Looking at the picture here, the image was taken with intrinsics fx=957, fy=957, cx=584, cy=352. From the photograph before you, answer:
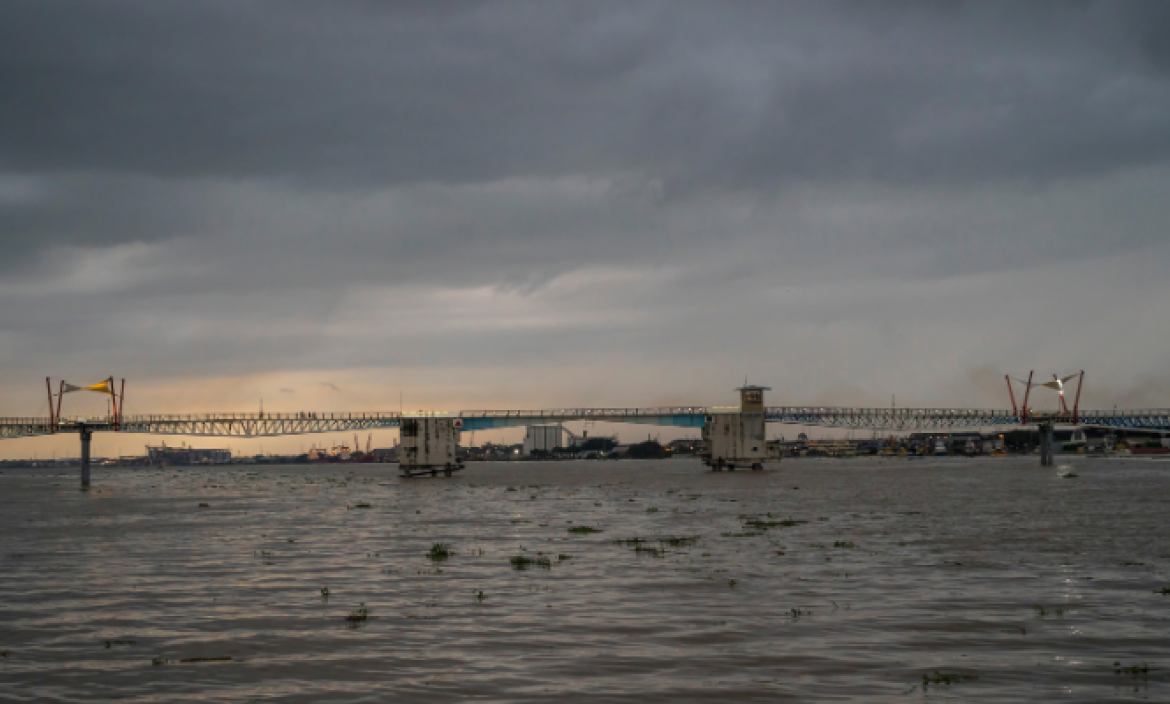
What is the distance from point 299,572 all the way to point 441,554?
16.9ft

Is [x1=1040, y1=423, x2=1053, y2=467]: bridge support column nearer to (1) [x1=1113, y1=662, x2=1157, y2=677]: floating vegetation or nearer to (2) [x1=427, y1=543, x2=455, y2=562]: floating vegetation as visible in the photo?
(2) [x1=427, y1=543, x2=455, y2=562]: floating vegetation

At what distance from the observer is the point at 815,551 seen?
32.3 meters

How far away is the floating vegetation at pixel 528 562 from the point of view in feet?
95.8

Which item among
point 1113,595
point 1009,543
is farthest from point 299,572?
point 1009,543

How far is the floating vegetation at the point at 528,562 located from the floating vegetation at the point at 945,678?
15.2 meters

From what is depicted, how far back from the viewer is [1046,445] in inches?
6629

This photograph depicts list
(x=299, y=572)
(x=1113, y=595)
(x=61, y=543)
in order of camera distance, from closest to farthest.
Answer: (x=1113, y=595), (x=299, y=572), (x=61, y=543)

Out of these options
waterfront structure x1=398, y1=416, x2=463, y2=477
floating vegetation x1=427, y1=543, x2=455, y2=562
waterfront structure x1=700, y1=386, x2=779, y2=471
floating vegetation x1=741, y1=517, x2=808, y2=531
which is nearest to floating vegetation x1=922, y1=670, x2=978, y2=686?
floating vegetation x1=427, y1=543, x2=455, y2=562

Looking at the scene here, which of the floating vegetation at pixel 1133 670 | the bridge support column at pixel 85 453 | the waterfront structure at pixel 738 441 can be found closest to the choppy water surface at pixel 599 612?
the floating vegetation at pixel 1133 670

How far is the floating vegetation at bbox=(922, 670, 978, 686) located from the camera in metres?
14.8

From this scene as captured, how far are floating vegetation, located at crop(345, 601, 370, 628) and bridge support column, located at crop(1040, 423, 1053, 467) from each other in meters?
162

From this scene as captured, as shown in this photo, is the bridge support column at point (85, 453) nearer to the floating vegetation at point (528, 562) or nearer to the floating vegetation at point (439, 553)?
the floating vegetation at point (439, 553)

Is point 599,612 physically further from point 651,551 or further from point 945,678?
point 651,551

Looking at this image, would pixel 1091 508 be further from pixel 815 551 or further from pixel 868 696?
pixel 868 696
